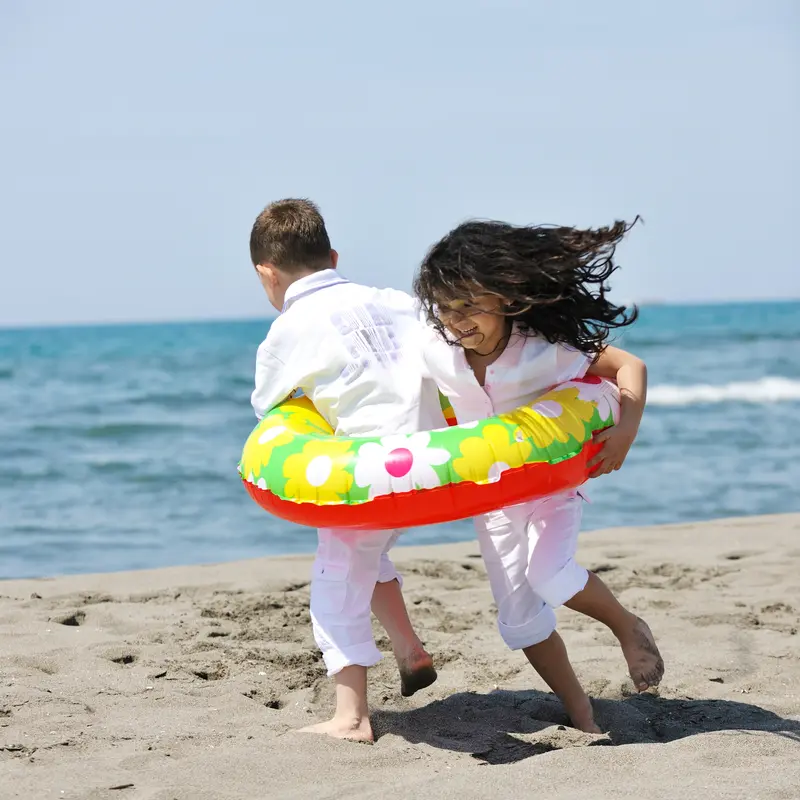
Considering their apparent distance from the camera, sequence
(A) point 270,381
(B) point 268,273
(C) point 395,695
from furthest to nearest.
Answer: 1. (C) point 395,695
2. (B) point 268,273
3. (A) point 270,381

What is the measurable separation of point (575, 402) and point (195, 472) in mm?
7284

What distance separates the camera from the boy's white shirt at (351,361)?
10.5ft

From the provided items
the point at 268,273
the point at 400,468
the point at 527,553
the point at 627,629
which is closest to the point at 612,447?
the point at 527,553

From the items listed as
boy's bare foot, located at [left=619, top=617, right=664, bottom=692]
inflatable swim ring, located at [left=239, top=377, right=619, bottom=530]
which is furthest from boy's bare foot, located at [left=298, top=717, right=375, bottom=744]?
boy's bare foot, located at [left=619, top=617, right=664, bottom=692]

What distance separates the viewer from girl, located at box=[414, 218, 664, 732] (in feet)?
9.89

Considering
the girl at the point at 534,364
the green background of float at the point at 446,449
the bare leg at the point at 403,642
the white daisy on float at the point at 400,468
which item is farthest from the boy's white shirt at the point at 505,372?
the bare leg at the point at 403,642

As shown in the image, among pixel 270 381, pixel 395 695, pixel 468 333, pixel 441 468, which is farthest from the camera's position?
pixel 395 695

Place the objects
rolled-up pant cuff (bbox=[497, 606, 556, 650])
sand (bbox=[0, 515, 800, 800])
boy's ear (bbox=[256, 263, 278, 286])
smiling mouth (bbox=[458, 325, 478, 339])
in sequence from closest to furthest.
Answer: sand (bbox=[0, 515, 800, 800]) < smiling mouth (bbox=[458, 325, 478, 339]) < rolled-up pant cuff (bbox=[497, 606, 556, 650]) < boy's ear (bbox=[256, 263, 278, 286])

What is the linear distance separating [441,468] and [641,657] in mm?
884

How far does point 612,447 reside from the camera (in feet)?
10.5

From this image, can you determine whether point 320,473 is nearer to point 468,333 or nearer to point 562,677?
point 468,333

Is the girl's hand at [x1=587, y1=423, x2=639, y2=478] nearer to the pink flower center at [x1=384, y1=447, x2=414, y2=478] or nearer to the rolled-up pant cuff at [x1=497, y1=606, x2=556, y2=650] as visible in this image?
the rolled-up pant cuff at [x1=497, y1=606, x2=556, y2=650]

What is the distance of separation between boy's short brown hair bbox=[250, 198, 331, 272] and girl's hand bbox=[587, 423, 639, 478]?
104 centimetres

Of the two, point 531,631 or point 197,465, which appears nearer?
point 531,631
